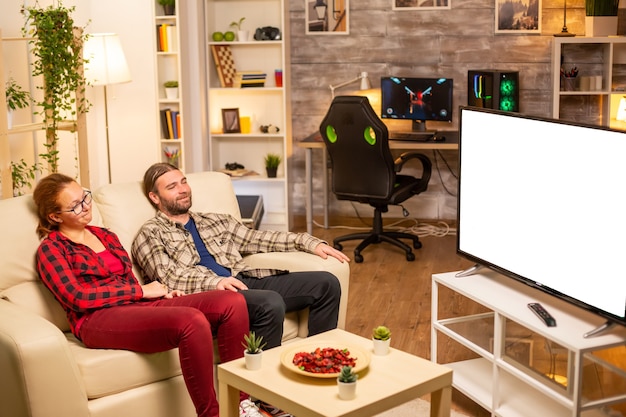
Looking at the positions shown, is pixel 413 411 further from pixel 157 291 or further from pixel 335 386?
pixel 157 291

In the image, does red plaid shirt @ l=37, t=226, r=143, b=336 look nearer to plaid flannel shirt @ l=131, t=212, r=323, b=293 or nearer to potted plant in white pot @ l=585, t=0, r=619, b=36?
plaid flannel shirt @ l=131, t=212, r=323, b=293

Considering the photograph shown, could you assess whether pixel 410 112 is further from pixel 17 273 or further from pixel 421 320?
pixel 17 273

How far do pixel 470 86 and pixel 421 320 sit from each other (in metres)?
2.54

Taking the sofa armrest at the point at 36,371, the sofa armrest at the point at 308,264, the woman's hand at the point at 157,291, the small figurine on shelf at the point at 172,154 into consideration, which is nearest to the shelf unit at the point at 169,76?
the small figurine on shelf at the point at 172,154

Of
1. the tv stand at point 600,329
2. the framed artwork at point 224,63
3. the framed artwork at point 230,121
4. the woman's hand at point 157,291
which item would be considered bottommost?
the tv stand at point 600,329

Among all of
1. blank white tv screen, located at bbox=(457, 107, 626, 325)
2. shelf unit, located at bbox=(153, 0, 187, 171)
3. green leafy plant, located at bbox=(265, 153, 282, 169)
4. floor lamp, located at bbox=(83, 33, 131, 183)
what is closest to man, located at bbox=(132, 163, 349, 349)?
blank white tv screen, located at bbox=(457, 107, 626, 325)

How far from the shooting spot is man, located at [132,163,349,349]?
3.32m

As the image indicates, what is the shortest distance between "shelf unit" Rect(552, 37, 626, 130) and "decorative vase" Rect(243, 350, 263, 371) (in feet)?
14.8

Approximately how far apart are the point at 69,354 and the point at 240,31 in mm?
4206

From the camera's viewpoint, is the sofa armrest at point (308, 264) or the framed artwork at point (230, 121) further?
the framed artwork at point (230, 121)

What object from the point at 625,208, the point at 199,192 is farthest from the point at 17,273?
the point at 625,208

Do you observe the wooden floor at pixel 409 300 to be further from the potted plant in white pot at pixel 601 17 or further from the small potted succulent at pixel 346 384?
the potted plant in white pot at pixel 601 17

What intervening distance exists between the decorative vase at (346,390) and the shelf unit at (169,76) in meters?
4.07

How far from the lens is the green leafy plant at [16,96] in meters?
4.83
